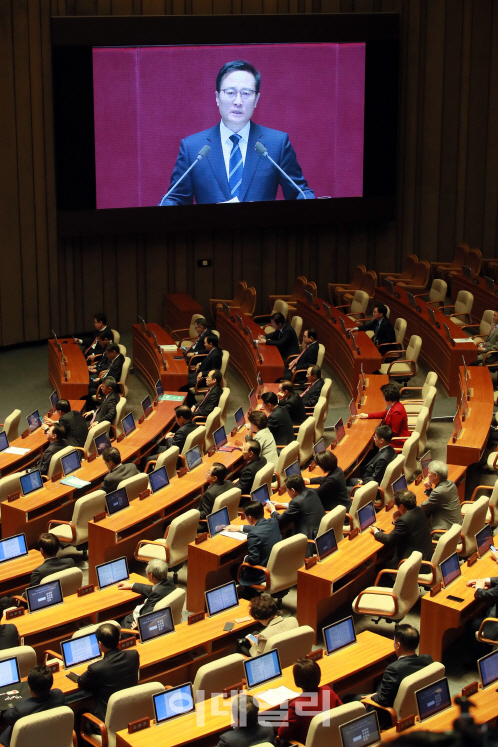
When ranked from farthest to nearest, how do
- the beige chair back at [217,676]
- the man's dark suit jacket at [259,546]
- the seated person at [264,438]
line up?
the seated person at [264,438] < the man's dark suit jacket at [259,546] < the beige chair back at [217,676]

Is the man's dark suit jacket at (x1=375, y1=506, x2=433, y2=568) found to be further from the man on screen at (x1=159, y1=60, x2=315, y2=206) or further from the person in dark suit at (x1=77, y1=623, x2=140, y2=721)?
the man on screen at (x1=159, y1=60, x2=315, y2=206)

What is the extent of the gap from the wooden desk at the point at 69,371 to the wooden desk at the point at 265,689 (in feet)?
18.4

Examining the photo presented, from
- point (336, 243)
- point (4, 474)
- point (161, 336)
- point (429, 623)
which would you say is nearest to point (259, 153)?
point (336, 243)

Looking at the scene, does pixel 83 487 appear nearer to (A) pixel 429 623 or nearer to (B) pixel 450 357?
(A) pixel 429 623

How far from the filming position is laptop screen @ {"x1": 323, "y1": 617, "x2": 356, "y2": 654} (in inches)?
212

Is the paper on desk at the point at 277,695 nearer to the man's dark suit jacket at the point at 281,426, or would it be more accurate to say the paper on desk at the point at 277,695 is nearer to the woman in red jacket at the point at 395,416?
the man's dark suit jacket at the point at 281,426

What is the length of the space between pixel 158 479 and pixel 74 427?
1677 millimetres

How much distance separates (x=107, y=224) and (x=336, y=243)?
4079mm

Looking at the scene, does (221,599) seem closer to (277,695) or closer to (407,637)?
(277,695)

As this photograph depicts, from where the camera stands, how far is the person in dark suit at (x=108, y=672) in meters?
5.04

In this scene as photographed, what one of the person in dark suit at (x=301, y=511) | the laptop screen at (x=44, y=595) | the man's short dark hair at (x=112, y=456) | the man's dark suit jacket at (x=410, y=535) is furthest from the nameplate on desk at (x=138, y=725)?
the man's short dark hair at (x=112, y=456)

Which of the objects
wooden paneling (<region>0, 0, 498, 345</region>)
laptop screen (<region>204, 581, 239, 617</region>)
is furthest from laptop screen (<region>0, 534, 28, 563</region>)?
wooden paneling (<region>0, 0, 498, 345</region>)

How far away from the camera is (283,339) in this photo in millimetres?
11344

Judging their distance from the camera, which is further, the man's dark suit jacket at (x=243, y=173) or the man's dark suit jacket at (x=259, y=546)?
the man's dark suit jacket at (x=243, y=173)
